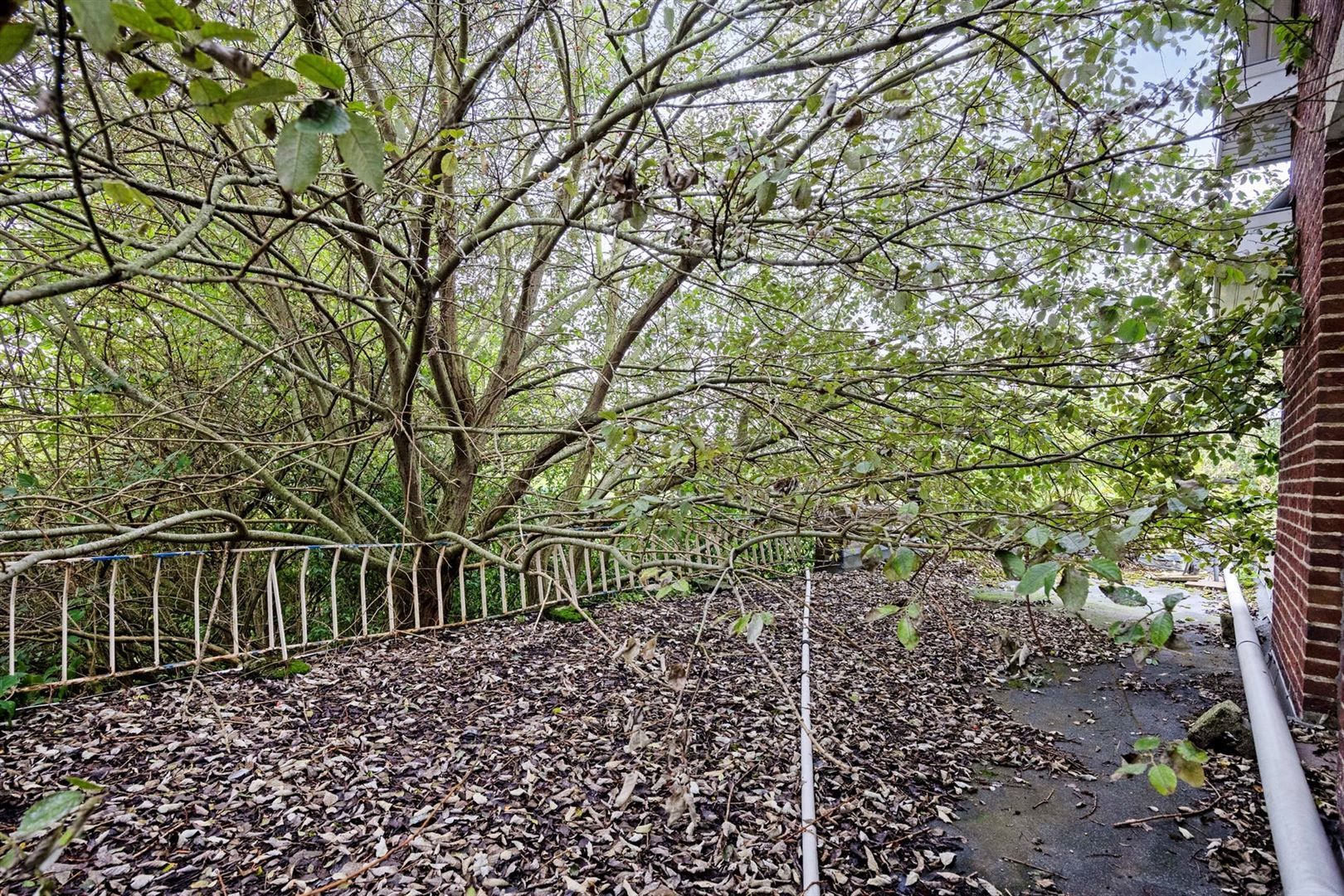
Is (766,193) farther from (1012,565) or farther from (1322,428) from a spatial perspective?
(1322,428)

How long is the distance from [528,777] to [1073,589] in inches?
83.0

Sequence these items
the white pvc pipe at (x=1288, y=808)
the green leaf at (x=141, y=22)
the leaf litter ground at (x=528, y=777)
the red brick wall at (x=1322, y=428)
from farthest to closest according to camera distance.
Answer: the red brick wall at (x=1322, y=428) → the leaf litter ground at (x=528, y=777) → the white pvc pipe at (x=1288, y=808) → the green leaf at (x=141, y=22)

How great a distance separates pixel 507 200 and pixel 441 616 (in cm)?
282

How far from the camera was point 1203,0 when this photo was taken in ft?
8.38

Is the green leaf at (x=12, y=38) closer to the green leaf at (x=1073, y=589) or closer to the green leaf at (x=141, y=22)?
the green leaf at (x=141, y=22)

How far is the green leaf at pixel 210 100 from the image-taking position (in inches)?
29.6

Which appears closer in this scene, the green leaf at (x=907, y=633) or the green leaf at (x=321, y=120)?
the green leaf at (x=321, y=120)

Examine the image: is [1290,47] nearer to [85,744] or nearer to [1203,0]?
[1203,0]

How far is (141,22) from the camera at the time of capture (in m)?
0.72

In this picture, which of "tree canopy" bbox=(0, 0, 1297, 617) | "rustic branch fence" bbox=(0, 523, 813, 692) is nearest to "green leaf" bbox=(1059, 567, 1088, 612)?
"tree canopy" bbox=(0, 0, 1297, 617)

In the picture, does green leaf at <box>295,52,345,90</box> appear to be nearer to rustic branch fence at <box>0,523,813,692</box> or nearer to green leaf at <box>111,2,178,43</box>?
green leaf at <box>111,2,178,43</box>

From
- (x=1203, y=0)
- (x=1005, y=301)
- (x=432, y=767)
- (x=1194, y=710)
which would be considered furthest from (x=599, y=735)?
(x=1203, y=0)

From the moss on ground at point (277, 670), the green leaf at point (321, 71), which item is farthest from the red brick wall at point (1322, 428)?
the moss on ground at point (277, 670)

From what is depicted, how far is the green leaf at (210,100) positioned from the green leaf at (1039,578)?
55.4 inches
